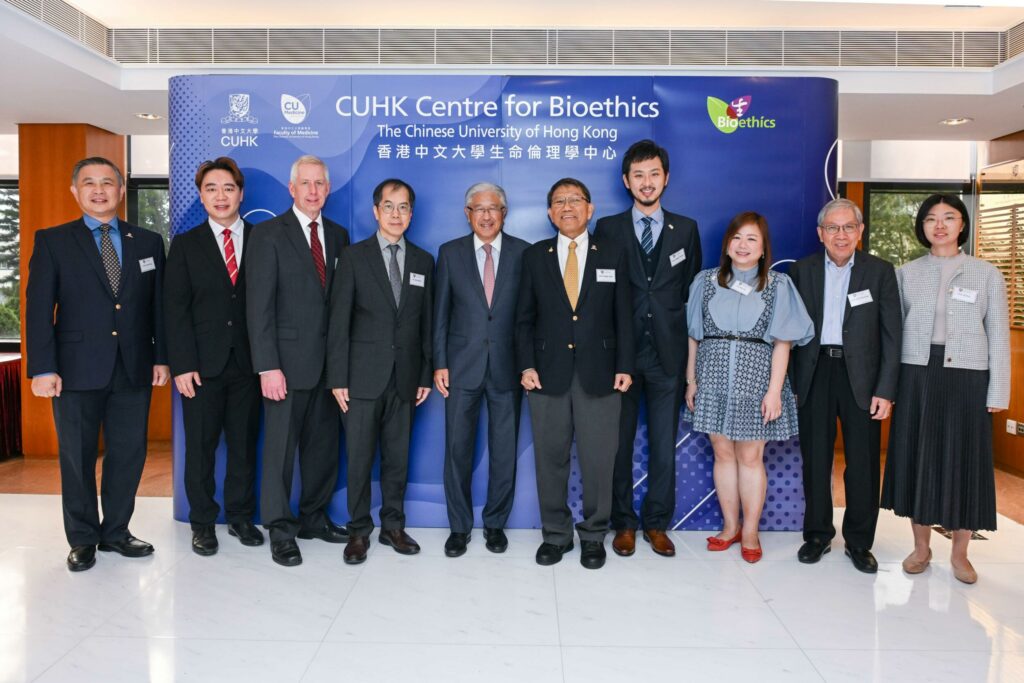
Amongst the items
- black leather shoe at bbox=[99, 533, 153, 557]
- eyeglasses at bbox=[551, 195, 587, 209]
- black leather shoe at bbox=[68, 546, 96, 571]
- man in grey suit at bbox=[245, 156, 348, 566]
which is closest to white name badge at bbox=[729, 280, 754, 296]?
eyeglasses at bbox=[551, 195, 587, 209]

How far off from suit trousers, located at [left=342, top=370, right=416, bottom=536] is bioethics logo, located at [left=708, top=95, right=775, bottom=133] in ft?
8.00

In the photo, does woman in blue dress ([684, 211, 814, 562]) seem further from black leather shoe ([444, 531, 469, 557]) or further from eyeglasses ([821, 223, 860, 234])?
black leather shoe ([444, 531, 469, 557])

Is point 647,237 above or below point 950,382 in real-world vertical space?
above

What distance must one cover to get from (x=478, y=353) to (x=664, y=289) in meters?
1.05

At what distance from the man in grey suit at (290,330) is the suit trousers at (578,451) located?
1187 mm

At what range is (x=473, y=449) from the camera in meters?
4.05

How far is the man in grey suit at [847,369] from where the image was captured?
368 centimetres

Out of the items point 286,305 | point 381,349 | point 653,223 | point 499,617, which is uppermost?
point 653,223

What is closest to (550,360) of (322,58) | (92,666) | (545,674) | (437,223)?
(437,223)

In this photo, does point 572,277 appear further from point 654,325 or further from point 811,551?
point 811,551

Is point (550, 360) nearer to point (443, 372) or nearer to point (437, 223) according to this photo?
point (443, 372)

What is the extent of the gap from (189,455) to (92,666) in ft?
4.52

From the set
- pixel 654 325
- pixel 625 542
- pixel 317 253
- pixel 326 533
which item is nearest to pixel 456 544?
pixel 326 533

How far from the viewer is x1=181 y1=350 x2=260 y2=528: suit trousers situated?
3.91m
